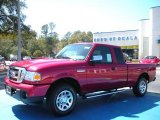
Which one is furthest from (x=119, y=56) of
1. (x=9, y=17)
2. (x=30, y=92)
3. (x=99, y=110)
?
(x=9, y=17)

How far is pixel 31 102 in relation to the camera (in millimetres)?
6047

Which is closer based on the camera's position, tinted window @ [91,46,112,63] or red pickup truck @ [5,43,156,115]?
red pickup truck @ [5,43,156,115]

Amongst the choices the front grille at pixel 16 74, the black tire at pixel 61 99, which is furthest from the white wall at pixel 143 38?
the front grille at pixel 16 74

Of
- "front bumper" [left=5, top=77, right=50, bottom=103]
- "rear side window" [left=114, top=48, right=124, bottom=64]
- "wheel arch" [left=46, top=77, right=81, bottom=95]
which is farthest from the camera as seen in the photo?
"rear side window" [left=114, top=48, right=124, bottom=64]

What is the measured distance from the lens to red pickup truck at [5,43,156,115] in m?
6.09

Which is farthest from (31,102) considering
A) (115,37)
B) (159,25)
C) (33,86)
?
(115,37)

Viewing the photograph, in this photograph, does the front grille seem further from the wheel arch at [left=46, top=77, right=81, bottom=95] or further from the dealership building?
the dealership building

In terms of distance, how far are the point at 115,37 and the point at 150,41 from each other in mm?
11009

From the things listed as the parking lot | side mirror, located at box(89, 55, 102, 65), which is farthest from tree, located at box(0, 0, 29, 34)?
side mirror, located at box(89, 55, 102, 65)

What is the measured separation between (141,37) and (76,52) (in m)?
45.7

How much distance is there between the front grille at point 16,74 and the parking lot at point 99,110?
0.91 m

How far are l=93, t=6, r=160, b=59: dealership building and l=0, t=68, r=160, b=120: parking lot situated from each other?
40175 mm

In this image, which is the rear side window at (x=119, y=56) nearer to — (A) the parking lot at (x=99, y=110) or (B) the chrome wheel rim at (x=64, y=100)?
(A) the parking lot at (x=99, y=110)

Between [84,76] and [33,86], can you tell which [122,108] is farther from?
[33,86]
